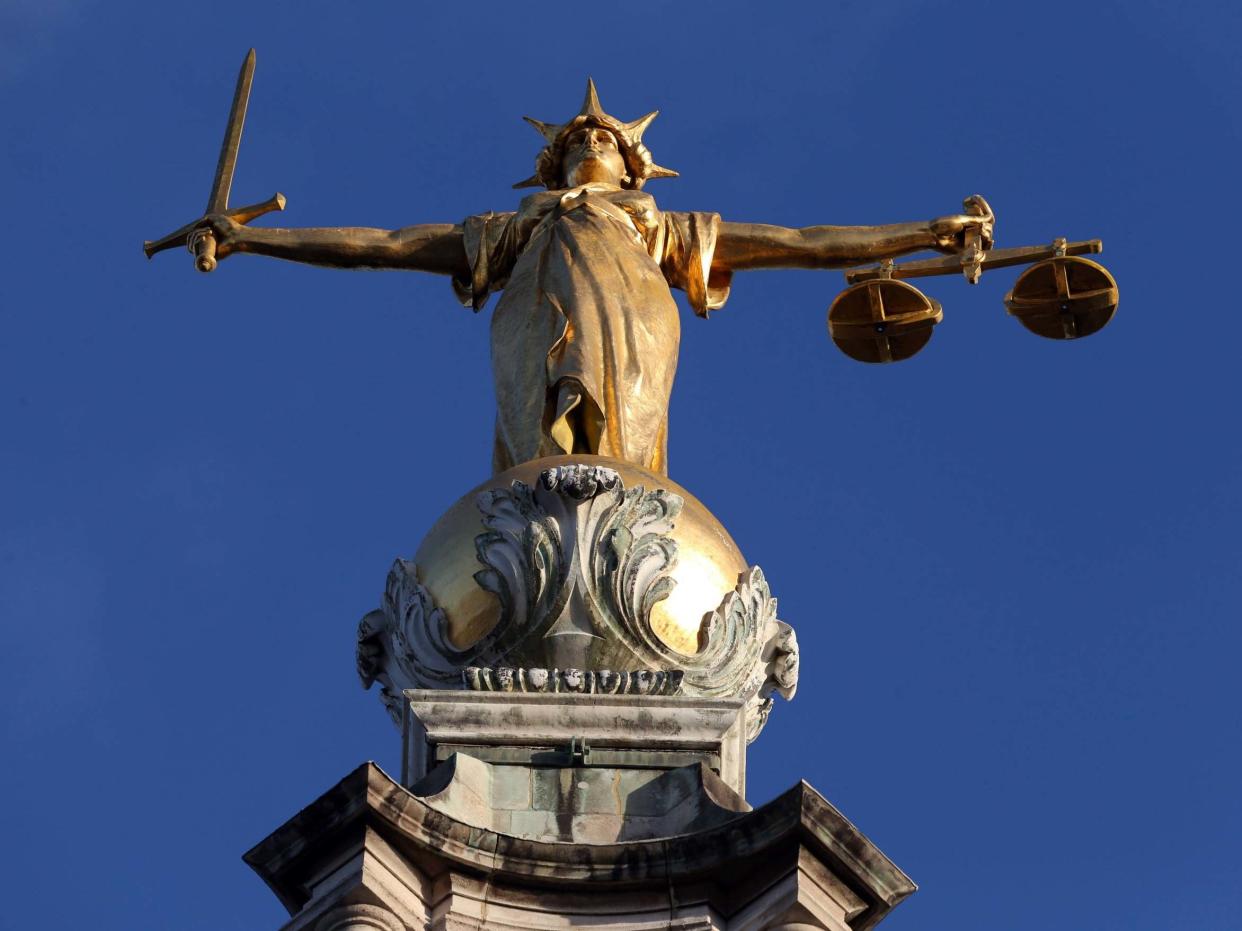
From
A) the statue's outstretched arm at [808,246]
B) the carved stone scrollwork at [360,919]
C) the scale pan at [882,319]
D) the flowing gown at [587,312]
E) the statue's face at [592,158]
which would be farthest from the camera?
the statue's face at [592,158]

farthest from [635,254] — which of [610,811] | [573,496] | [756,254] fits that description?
[610,811]

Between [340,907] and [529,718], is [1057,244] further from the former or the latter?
[340,907]

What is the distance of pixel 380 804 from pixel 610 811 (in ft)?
6.11

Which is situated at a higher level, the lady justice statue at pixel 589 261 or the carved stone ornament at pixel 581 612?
the lady justice statue at pixel 589 261

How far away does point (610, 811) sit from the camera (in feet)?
93.7

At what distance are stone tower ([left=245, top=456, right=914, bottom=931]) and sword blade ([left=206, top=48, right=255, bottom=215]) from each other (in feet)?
16.6

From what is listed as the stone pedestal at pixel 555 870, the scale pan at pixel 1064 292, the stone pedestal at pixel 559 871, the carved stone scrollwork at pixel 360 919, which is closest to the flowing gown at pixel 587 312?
the scale pan at pixel 1064 292

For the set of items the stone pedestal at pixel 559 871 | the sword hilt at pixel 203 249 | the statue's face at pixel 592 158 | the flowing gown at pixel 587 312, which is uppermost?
the statue's face at pixel 592 158

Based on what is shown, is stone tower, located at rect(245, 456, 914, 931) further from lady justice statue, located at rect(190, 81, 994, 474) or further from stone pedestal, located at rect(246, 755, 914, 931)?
lady justice statue, located at rect(190, 81, 994, 474)

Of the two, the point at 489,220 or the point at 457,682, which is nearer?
the point at 457,682

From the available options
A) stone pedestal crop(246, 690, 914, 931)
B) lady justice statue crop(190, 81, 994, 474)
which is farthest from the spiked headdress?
stone pedestal crop(246, 690, 914, 931)

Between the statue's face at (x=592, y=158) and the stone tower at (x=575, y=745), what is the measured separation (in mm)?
4394

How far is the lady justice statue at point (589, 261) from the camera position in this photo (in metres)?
31.9

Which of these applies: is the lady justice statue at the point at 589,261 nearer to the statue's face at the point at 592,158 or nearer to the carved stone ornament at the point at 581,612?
the statue's face at the point at 592,158
